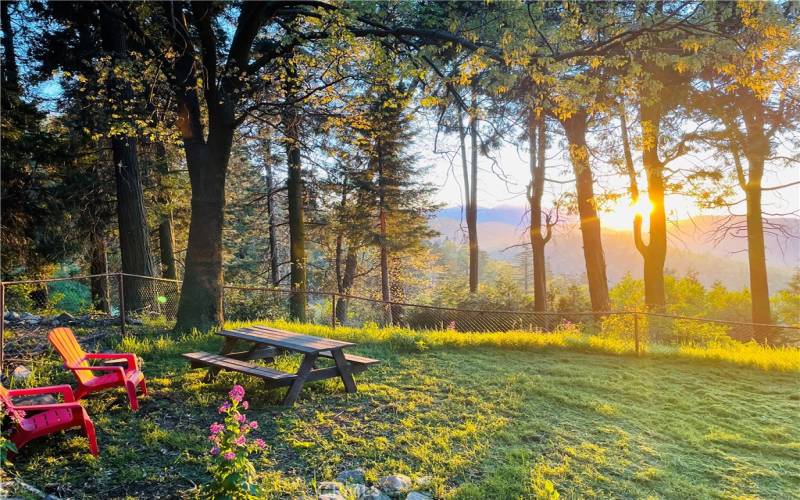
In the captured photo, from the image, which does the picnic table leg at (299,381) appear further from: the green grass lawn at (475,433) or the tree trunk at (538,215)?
the tree trunk at (538,215)

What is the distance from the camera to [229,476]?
283 centimetres

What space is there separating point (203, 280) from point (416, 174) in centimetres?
1315

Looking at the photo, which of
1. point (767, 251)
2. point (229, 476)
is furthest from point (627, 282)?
point (229, 476)

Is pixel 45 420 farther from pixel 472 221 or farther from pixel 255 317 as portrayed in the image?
pixel 472 221

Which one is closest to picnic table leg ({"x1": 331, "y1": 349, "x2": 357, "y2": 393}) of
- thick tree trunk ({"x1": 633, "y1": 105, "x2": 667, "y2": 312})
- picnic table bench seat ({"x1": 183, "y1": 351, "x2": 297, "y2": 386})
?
picnic table bench seat ({"x1": 183, "y1": 351, "x2": 297, "y2": 386})

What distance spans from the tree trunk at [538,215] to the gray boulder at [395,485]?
44.8 ft

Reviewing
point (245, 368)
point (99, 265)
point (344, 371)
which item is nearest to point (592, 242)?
point (344, 371)

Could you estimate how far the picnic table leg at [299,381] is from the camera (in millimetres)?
4859

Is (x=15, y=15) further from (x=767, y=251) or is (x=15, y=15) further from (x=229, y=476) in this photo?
(x=767, y=251)

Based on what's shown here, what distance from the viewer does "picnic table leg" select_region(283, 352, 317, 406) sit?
191 inches

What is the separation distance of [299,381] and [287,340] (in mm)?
628

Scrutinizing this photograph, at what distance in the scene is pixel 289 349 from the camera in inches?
214

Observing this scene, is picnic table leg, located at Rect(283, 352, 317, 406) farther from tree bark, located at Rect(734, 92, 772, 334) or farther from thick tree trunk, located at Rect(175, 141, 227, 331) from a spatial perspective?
tree bark, located at Rect(734, 92, 772, 334)

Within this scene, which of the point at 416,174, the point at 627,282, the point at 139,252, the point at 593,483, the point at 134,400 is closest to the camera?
the point at 593,483
